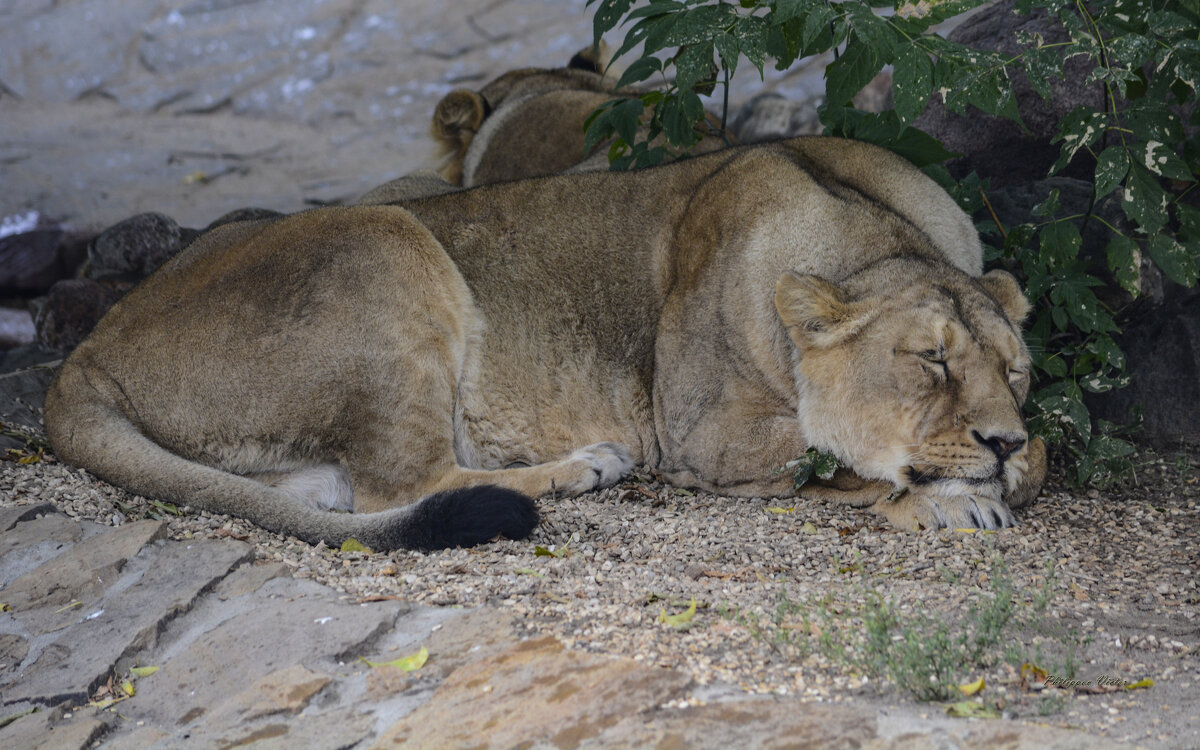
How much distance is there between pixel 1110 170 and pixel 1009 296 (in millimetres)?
545

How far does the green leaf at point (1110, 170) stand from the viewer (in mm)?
3926

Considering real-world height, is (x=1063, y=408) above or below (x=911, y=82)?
below

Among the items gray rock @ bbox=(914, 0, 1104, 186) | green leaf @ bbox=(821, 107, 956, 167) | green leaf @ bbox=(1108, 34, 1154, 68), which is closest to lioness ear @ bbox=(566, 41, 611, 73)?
gray rock @ bbox=(914, 0, 1104, 186)

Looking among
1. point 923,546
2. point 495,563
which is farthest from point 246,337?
point 923,546

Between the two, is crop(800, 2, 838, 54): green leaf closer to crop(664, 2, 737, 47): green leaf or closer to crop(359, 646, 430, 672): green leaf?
crop(664, 2, 737, 47): green leaf

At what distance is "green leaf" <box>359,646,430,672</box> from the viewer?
8.57 feet

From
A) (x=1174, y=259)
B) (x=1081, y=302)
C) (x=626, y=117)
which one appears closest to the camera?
(x=1174, y=259)

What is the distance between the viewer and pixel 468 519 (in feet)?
11.7

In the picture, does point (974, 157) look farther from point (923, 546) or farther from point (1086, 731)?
point (1086, 731)

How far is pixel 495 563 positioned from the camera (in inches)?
135

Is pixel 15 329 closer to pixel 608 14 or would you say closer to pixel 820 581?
pixel 608 14

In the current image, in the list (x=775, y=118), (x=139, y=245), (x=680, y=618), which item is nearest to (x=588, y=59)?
(x=775, y=118)

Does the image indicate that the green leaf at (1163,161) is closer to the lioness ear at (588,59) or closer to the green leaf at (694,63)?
the green leaf at (694,63)

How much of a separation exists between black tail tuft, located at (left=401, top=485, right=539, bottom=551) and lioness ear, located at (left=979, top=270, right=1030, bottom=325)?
181 cm
